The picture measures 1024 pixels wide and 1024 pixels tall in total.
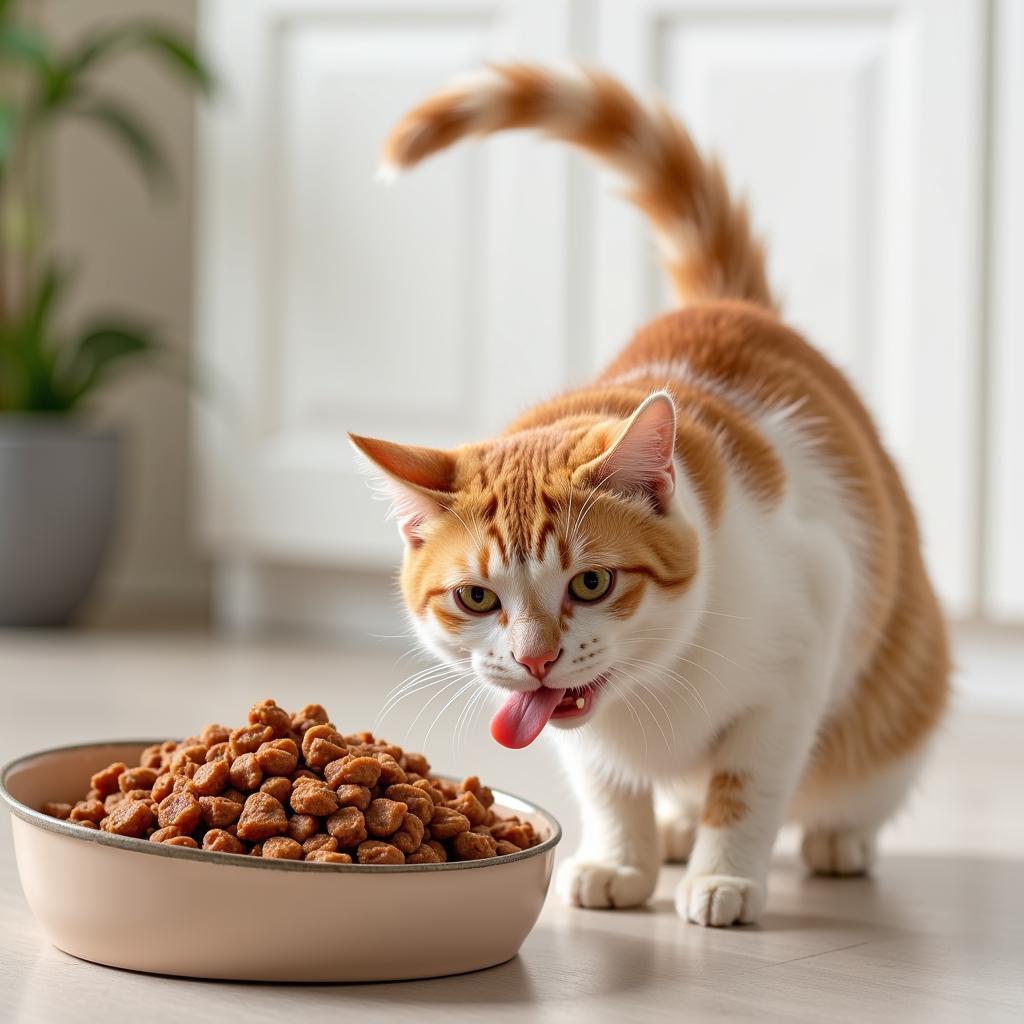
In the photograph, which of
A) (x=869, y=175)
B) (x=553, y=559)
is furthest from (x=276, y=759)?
(x=869, y=175)

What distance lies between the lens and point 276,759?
1.11m

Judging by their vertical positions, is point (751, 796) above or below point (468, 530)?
below

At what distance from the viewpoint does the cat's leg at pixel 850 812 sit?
146 centimetres

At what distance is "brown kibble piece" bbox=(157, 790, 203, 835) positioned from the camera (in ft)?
3.54

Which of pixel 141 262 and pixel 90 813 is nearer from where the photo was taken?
pixel 90 813

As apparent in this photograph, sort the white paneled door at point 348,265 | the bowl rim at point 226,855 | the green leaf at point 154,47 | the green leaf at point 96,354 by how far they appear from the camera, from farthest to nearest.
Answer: the green leaf at point 96,354 → the green leaf at point 154,47 → the white paneled door at point 348,265 → the bowl rim at point 226,855

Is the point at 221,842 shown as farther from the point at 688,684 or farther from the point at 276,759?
the point at 688,684

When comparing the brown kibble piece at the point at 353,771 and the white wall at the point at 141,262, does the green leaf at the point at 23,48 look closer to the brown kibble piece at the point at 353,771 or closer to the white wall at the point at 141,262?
the white wall at the point at 141,262

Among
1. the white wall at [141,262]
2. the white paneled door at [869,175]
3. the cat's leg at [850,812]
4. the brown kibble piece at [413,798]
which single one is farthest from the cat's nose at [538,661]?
the white wall at [141,262]

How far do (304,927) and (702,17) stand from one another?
1.73 m

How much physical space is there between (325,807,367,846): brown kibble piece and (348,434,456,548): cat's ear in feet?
0.74

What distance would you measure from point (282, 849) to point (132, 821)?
114 mm

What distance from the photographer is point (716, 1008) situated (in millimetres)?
1073

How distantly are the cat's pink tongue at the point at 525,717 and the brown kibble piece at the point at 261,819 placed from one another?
0.16 meters
